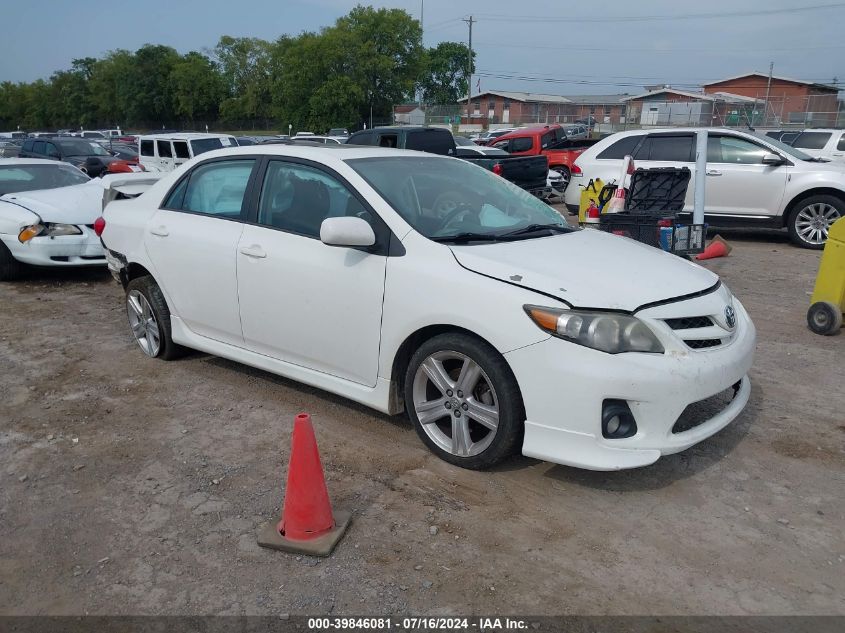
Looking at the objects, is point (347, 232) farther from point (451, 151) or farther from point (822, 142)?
point (822, 142)

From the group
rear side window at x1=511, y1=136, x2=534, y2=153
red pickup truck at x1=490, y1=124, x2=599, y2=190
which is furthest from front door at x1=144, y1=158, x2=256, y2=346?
rear side window at x1=511, y1=136, x2=534, y2=153

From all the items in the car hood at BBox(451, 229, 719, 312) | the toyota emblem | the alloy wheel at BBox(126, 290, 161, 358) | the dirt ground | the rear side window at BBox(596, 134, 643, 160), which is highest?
the rear side window at BBox(596, 134, 643, 160)

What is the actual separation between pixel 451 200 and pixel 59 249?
5.84 m

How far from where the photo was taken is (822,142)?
15.0 m

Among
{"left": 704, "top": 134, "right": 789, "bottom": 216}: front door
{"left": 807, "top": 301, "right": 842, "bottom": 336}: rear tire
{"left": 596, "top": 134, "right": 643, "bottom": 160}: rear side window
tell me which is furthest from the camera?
{"left": 596, "top": 134, "right": 643, "bottom": 160}: rear side window

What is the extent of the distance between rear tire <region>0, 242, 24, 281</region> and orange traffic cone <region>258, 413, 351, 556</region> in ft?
22.5

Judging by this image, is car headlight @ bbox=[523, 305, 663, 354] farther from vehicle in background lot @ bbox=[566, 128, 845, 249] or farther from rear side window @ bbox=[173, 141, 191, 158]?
rear side window @ bbox=[173, 141, 191, 158]

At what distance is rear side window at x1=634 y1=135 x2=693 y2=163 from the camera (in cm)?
1030

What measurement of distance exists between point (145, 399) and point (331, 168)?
2120 mm

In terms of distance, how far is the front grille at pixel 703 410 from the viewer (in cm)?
340

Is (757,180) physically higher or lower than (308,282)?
higher

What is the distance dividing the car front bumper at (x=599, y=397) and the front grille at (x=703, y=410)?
0.05 meters

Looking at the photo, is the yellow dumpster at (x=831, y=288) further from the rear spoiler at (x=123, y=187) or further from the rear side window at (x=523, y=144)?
the rear side window at (x=523, y=144)

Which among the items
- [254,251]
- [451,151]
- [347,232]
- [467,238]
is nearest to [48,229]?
[254,251]
